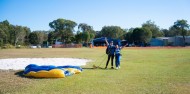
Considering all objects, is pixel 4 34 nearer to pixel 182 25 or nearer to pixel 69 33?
pixel 69 33

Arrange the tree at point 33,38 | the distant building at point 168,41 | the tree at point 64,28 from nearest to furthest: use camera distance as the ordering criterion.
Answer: the distant building at point 168,41
the tree at point 33,38
the tree at point 64,28

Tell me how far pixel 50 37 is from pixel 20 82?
114 m

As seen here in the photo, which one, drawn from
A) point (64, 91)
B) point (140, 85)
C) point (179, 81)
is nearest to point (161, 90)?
point (140, 85)

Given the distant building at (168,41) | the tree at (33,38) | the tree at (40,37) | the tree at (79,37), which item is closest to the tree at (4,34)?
the tree at (33,38)

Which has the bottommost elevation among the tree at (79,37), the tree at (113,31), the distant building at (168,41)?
the distant building at (168,41)

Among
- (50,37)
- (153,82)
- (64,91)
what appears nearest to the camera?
(64,91)

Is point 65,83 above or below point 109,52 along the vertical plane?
below

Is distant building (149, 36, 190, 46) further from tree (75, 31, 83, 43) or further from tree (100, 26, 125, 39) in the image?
tree (75, 31, 83, 43)

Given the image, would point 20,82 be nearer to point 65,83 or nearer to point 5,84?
point 5,84

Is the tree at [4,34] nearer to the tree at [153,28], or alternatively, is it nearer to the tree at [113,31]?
the tree at [113,31]

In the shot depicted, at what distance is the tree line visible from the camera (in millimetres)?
105125

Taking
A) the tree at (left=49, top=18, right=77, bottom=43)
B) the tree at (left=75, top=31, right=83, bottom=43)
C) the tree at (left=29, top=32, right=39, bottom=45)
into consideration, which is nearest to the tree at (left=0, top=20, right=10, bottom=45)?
the tree at (left=29, top=32, right=39, bottom=45)

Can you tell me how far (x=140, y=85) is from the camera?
34.5 feet

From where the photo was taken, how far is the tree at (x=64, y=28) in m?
122
